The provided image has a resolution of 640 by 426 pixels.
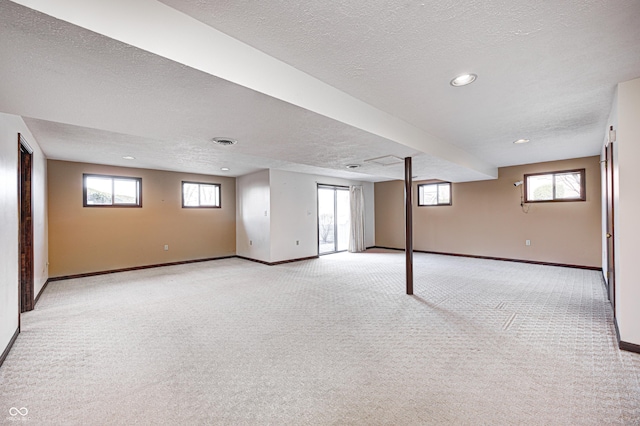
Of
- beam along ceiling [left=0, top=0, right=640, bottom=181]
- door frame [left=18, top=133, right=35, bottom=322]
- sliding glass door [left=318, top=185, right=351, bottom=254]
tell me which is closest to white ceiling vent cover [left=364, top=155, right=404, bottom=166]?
beam along ceiling [left=0, top=0, right=640, bottom=181]

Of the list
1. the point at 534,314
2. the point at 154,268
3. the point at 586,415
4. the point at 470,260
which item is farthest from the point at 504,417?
the point at 154,268

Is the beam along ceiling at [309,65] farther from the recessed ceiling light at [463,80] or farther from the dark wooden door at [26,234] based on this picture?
the dark wooden door at [26,234]

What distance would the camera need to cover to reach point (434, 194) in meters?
7.96

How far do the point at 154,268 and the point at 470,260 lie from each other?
289 inches

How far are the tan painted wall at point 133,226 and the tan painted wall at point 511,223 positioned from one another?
18.1 feet

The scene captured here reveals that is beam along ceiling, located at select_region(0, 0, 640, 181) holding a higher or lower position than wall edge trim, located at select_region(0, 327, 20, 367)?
higher

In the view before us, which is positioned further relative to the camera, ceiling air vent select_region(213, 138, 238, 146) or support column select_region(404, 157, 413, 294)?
support column select_region(404, 157, 413, 294)

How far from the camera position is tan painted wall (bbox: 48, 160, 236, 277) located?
5.30 m

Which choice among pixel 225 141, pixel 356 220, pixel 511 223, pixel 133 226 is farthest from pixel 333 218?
pixel 225 141

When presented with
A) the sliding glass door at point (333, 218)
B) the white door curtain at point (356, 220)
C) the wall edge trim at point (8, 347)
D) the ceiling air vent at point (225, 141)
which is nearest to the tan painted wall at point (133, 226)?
the sliding glass door at point (333, 218)

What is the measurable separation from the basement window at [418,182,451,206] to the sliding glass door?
218 cm

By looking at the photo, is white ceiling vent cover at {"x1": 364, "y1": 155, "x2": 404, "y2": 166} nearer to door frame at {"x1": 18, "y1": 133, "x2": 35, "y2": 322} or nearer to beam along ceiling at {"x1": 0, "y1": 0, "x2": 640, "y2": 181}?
beam along ceiling at {"x1": 0, "y1": 0, "x2": 640, "y2": 181}

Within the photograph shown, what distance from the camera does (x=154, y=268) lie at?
6.32 meters

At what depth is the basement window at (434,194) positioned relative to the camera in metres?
7.66
